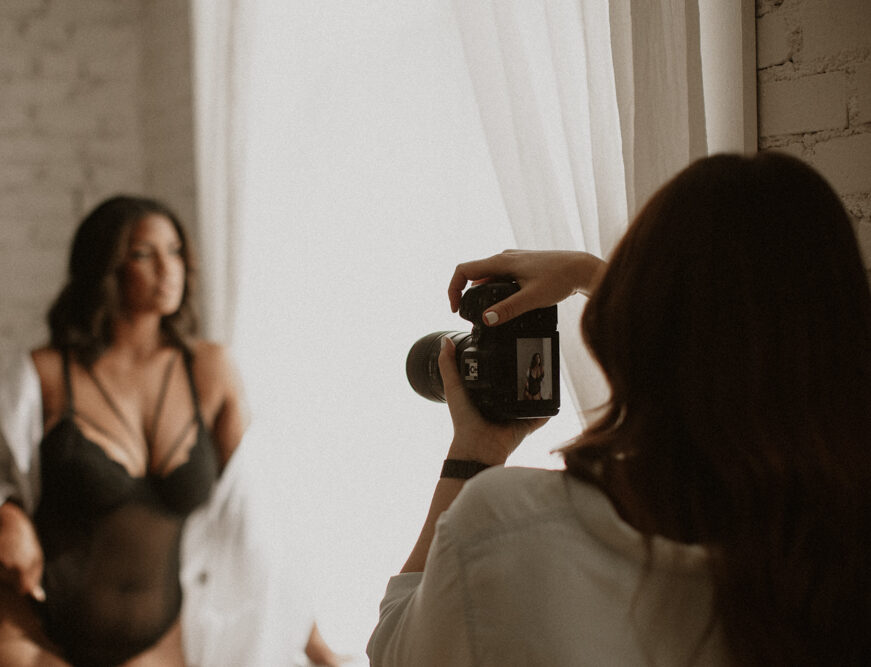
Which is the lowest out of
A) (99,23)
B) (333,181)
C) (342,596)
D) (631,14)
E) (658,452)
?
(342,596)

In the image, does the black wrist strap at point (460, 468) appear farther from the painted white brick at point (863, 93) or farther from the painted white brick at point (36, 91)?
the painted white brick at point (36, 91)

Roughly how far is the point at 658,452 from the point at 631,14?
0.79m

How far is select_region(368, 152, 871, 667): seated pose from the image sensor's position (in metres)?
0.51

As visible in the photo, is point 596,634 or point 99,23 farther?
point 99,23

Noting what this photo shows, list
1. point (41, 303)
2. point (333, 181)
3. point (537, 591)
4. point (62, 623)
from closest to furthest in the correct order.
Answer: point (537, 591) < point (62, 623) < point (333, 181) < point (41, 303)

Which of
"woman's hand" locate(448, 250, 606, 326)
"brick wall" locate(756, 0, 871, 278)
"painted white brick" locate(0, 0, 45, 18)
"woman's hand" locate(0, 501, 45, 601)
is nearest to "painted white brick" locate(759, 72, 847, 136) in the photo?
"brick wall" locate(756, 0, 871, 278)

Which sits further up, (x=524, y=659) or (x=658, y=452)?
(x=658, y=452)

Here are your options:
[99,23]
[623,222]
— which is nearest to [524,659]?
[623,222]

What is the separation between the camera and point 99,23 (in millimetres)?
2525

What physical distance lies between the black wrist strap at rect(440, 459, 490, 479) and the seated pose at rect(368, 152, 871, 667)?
0.50 ft

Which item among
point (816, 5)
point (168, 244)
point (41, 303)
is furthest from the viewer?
point (41, 303)

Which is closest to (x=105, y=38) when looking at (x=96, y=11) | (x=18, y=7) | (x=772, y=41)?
(x=96, y=11)

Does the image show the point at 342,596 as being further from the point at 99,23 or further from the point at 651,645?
the point at 99,23

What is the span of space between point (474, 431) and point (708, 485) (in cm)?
25
